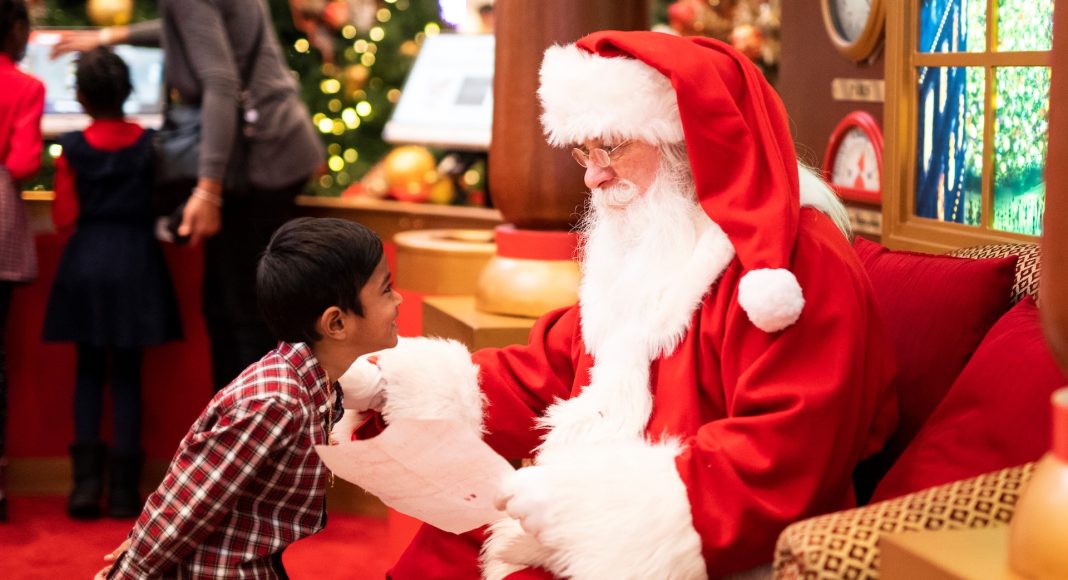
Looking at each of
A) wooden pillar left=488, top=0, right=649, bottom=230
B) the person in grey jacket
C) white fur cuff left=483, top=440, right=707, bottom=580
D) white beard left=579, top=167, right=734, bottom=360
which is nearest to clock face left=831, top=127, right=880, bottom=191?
wooden pillar left=488, top=0, right=649, bottom=230

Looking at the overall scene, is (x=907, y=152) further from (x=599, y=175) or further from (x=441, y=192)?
(x=441, y=192)

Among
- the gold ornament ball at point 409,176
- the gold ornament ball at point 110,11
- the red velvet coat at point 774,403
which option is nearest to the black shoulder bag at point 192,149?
the gold ornament ball at point 409,176

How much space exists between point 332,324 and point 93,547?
192 cm

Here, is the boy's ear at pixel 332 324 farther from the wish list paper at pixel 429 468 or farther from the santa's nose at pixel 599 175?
the santa's nose at pixel 599 175

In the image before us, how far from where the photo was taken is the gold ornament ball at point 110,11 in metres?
A: 4.29

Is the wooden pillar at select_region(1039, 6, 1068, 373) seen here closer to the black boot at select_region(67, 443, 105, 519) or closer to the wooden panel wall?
the wooden panel wall

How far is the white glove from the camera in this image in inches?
77.6

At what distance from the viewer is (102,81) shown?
11.5 feet

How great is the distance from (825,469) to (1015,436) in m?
0.22

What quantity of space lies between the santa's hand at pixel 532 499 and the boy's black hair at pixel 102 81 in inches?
92.3

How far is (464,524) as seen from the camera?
185 centimetres

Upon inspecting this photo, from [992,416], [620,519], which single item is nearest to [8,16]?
[620,519]

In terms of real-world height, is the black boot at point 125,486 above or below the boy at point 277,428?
below

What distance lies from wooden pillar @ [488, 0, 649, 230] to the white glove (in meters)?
0.76
